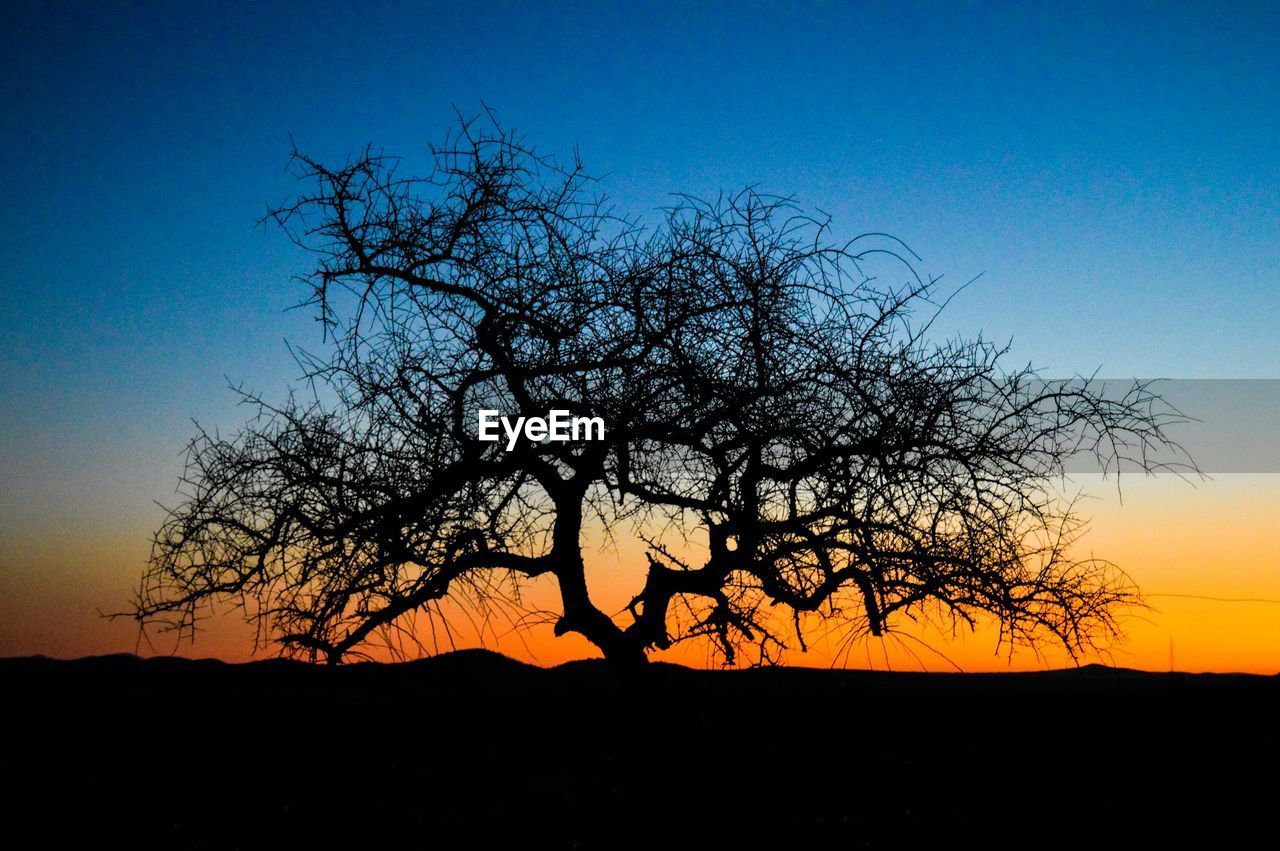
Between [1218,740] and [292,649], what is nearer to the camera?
[292,649]

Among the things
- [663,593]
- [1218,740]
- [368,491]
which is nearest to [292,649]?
[368,491]

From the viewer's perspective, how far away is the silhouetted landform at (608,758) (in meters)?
6.00

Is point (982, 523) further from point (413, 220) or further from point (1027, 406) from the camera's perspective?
point (413, 220)

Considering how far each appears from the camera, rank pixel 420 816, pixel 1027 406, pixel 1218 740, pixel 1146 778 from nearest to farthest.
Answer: pixel 1027 406 → pixel 420 816 → pixel 1146 778 → pixel 1218 740

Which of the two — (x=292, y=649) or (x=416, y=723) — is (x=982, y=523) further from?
(x=416, y=723)

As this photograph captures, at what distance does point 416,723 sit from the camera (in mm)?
8445

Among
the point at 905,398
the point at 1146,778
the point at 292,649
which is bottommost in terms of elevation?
the point at 1146,778

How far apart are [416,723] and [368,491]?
393 cm

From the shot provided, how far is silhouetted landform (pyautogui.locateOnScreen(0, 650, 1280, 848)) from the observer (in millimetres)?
6000

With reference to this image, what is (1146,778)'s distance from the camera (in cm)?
725

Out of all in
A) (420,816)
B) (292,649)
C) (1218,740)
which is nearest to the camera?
(292,649)

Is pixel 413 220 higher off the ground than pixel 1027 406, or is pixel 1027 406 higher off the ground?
pixel 413 220

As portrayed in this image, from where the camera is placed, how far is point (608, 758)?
24.5 feet

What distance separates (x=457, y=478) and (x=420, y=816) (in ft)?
8.01
